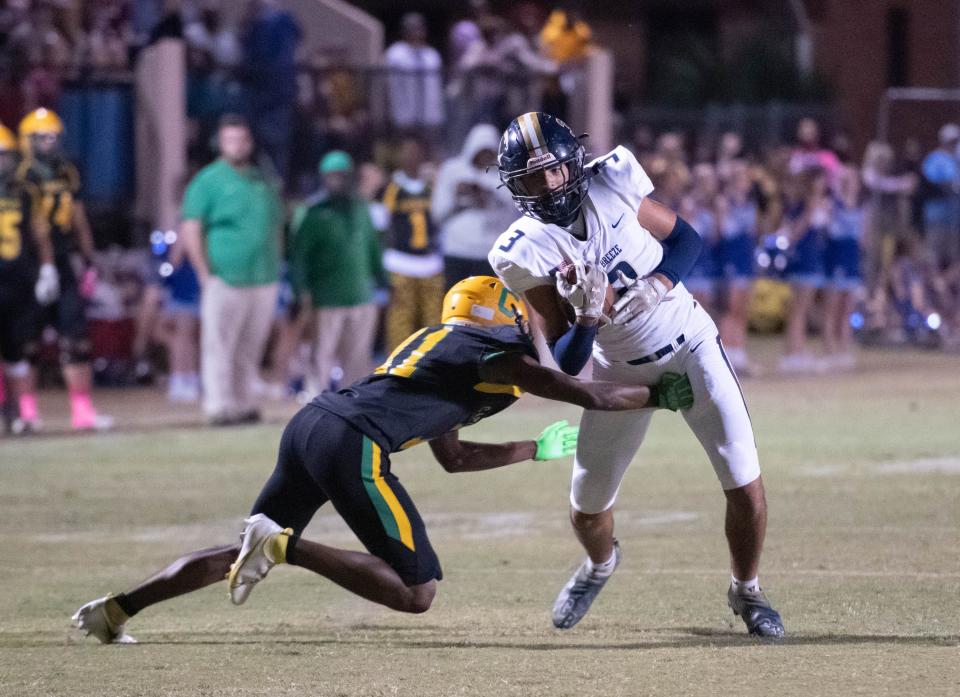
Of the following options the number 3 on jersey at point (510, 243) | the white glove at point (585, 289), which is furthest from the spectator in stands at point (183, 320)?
the white glove at point (585, 289)

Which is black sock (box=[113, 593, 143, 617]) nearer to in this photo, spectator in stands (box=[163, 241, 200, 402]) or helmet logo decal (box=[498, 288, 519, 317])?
helmet logo decal (box=[498, 288, 519, 317])

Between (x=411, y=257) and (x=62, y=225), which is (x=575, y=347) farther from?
(x=411, y=257)

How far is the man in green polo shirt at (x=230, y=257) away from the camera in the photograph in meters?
13.3

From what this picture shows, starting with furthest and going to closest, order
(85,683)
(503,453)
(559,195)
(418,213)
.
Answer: (418,213), (503,453), (559,195), (85,683)

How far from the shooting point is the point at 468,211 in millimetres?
15195

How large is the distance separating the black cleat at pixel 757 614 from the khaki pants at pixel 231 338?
Answer: 762 cm

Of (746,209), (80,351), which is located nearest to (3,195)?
(80,351)

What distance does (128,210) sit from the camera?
16.9 m

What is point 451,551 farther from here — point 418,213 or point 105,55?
point 105,55

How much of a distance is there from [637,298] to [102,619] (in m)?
2.35

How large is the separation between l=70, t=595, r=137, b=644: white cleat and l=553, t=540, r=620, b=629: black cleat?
1.69m

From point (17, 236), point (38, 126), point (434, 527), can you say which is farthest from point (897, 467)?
point (38, 126)

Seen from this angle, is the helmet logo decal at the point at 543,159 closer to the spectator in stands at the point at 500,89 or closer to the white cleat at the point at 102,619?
the white cleat at the point at 102,619

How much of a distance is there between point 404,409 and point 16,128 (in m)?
11.0
